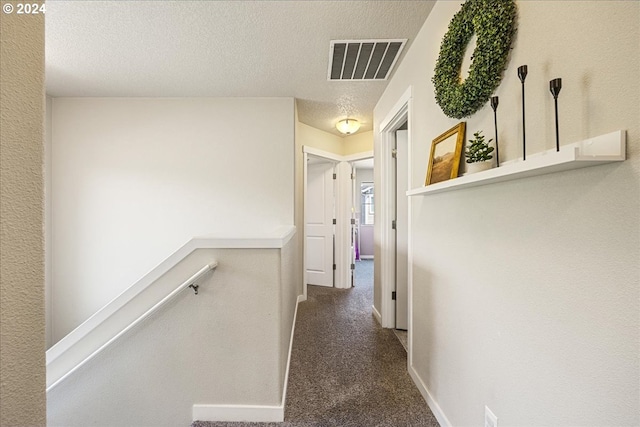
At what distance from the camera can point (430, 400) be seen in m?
1.54

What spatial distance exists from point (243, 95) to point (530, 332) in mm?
3026

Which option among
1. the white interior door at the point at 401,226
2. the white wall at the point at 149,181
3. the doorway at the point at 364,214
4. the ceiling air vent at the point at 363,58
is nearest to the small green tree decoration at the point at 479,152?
the ceiling air vent at the point at 363,58

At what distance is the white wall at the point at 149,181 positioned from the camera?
9.38 ft

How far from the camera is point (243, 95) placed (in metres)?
2.83

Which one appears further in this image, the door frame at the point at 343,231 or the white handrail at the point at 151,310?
the door frame at the point at 343,231

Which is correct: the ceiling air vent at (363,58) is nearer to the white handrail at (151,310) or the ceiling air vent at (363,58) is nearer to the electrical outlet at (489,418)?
the white handrail at (151,310)

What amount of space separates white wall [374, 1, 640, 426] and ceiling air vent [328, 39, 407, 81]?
66 centimetres

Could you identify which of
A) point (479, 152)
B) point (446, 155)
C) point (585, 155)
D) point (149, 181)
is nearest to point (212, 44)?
→ point (149, 181)

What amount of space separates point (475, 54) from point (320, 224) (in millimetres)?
3220

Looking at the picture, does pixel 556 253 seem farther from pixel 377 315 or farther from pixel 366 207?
pixel 366 207

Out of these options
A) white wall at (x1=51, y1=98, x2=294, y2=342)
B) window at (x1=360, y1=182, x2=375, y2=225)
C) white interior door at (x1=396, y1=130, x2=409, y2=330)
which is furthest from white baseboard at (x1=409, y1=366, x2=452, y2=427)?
window at (x1=360, y1=182, x2=375, y2=225)

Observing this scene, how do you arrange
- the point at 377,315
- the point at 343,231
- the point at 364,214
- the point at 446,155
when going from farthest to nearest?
1. the point at 364,214
2. the point at 343,231
3. the point at 377,315
4. the point at 446,155

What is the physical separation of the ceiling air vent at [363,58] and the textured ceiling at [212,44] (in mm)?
57

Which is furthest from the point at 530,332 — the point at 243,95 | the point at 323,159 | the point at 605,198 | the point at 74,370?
the point at 323,159
